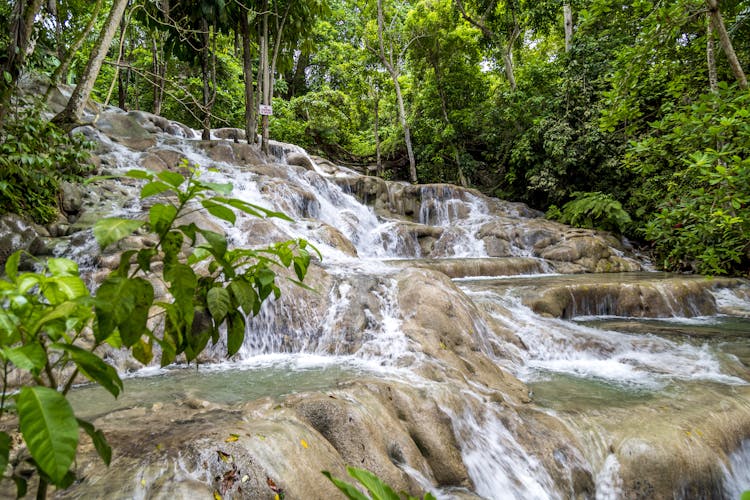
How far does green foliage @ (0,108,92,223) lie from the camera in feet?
16.6

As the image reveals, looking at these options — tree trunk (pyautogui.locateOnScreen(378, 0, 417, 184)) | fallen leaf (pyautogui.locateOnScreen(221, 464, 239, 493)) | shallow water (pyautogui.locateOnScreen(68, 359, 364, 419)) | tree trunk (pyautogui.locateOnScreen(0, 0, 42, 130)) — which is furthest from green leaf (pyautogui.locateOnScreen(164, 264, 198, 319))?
tree trunk (pyautogui.locateOnScreen(378, 0, 417, 184))

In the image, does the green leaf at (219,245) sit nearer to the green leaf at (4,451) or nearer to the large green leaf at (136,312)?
the large green leaf at (136,312)

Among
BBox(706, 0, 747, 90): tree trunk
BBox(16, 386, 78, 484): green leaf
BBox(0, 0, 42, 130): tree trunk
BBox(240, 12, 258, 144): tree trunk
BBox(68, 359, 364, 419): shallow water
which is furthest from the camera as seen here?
BBox(240, 12, 258, 144): tree trunk

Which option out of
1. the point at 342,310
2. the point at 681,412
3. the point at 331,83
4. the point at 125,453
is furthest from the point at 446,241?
the point at 331,83

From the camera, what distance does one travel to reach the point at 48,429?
0.58 metres

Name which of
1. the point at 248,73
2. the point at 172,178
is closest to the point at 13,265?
the point at 172,178

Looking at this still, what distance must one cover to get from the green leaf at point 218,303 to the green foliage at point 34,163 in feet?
18.5

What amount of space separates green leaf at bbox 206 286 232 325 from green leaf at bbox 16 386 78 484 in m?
0.35

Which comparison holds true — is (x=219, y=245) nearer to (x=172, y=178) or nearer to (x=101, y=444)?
(x=172, y=178)

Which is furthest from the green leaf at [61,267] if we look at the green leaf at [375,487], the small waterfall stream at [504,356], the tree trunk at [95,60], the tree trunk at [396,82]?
the tree trunk at [396,82]

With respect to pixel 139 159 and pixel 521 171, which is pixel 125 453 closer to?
pixel 139 159

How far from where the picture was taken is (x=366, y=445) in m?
2.40

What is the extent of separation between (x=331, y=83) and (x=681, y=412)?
23115mm

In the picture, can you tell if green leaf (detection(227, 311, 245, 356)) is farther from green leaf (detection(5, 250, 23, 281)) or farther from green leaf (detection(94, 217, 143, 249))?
green leaf (detection(5, 250, 23, 281))
